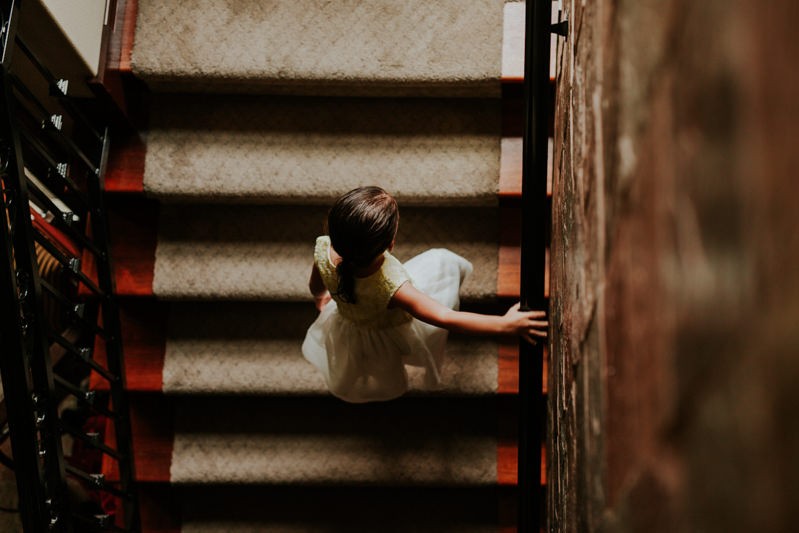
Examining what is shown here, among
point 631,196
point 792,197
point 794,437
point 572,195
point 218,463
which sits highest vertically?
point 572,195

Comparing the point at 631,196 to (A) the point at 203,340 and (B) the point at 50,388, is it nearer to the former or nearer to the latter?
(B) the point at 50,388

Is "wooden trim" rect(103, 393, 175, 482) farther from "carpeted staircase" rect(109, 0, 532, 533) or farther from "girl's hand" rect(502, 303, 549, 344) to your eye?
"girl's hand" rect(502, 303, 549, 344)

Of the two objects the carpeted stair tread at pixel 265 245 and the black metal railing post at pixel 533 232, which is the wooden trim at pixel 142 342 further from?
the black metal railing post at pixel 533 232

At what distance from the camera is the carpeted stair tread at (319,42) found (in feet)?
8.13

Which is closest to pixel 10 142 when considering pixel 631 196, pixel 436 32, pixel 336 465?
pixel 436 32

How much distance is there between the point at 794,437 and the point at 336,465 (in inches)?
99.2

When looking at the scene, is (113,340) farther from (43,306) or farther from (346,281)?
(346,281)

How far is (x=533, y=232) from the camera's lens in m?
1.66

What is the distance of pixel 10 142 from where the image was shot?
192cm

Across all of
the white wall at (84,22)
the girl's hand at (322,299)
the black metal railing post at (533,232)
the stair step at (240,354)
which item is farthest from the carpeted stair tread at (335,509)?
the white wall at (84,22)

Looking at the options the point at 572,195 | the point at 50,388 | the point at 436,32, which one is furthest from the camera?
the point at 436,32

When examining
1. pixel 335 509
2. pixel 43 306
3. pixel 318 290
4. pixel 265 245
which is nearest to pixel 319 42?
pixel 265 245

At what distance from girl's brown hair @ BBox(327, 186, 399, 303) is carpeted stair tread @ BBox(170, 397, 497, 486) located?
1024 millimetres

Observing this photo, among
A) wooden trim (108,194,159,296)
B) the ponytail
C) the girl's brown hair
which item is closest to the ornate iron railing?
the girl's brown hair
